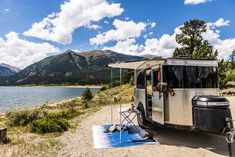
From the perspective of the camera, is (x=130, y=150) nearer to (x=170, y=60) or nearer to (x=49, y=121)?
(x=170, y=60)

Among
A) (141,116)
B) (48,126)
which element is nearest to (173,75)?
(141,116)

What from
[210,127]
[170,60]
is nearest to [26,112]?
[170,60]

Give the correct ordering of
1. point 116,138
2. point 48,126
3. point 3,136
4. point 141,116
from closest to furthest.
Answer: point 3,136, point 116,138, point 141,116, point 48,126

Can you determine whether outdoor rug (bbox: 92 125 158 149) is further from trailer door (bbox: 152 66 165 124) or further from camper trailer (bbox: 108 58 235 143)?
camper trailer (bbox: 108 58 235 143)

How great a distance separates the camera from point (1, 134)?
941 cm

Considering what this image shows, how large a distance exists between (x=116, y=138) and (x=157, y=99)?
6.71 ft

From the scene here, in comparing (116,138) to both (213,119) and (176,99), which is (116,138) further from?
(213,119)

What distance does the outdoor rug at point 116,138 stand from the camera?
8867 millimetres

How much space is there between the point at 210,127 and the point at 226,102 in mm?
882

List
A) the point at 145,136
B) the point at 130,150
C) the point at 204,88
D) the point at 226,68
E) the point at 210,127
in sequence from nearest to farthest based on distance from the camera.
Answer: the point at 210,127 < the point at 130,150 < the point at 204,88 < the point at 145,136 < the point at 226,68

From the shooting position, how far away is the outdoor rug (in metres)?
8.87

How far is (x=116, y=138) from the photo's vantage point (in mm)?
9711

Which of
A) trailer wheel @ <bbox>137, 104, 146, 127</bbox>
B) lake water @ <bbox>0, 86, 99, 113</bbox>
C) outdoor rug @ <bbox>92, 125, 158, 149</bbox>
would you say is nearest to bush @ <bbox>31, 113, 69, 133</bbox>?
outdoor rug @ <bbox>92, 125, 158, 149</bbox>

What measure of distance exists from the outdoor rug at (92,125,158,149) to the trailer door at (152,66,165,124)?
832 millimetres
